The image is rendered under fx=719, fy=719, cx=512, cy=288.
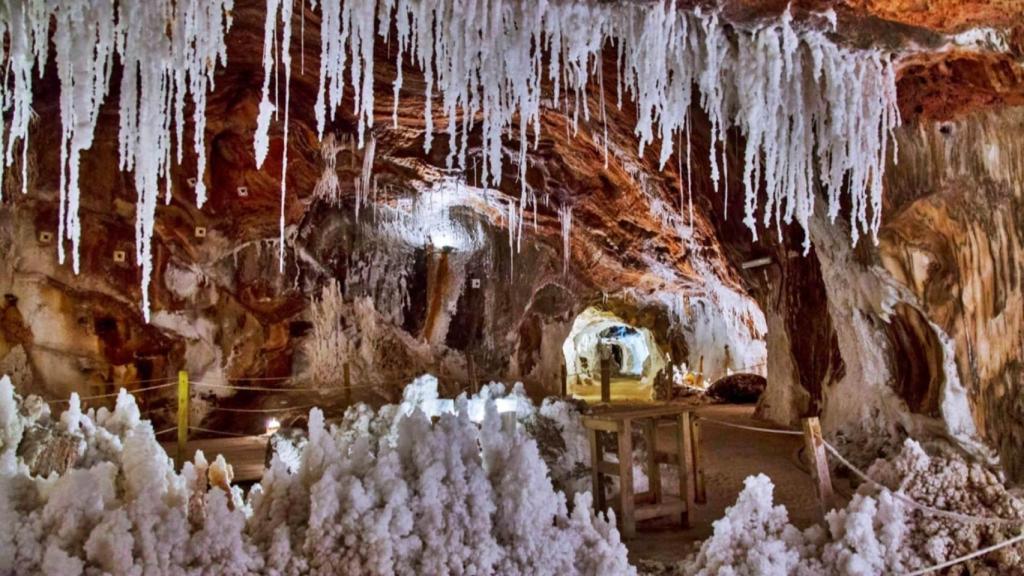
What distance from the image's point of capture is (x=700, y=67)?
208 inches

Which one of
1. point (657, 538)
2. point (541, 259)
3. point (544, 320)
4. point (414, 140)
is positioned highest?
point (414, 140)

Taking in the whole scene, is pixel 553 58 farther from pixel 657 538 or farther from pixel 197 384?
pixel 197 384

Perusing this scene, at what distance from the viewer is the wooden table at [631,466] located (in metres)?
6.27

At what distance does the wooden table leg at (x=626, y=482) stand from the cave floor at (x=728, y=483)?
11cm

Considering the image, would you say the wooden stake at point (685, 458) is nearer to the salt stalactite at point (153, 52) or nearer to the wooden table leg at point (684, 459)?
the wooden table leg at point (684, 459)

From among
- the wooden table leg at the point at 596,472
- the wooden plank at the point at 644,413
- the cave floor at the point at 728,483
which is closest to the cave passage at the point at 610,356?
the cave floor at the point at 728,483

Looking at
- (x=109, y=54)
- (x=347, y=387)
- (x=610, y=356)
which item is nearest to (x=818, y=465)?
(x=109, y=54)

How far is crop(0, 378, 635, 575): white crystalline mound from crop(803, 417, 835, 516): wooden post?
173 cm

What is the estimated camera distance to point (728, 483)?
26.5 feet

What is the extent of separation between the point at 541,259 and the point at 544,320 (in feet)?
5.85

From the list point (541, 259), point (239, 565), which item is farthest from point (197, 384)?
point (239, 565)

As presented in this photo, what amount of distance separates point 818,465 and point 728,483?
294cm

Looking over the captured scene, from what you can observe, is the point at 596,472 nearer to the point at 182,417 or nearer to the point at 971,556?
the point at 971,556

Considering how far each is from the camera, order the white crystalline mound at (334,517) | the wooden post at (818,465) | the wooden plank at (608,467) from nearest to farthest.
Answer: the white crystalline mound at (334,517) < the wooden post at (818,465) < the wooden plank at (608,467)
